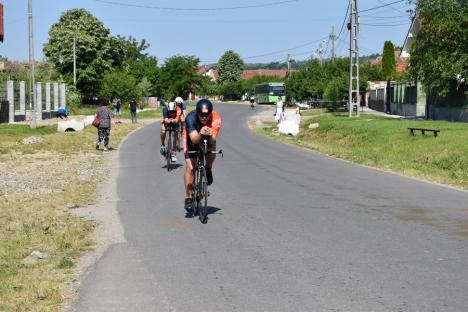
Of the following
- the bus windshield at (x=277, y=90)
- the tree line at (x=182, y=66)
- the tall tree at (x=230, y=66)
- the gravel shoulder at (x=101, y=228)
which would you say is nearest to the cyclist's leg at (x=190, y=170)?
the gravel shoulder at (x=101, y=228)

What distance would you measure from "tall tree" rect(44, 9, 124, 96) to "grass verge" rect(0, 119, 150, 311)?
56336 millimetres

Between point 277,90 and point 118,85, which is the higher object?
point 277,90

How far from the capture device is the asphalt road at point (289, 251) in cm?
552

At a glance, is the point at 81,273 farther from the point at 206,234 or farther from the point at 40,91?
the point at 40,91

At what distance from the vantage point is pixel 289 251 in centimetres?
732

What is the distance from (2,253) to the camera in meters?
7.33

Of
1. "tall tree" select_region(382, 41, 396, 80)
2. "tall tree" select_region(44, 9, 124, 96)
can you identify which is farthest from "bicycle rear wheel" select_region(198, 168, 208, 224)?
"tall tree" select_region(382, 41, 396, 80)

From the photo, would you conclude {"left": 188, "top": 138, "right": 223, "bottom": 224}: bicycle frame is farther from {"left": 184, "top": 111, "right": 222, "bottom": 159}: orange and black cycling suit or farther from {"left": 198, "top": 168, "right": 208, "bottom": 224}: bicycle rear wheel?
{"left": 184, "top": 111, "right": 222, "bottom": 159}: orange and black cycling suit

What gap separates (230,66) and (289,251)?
171337 millimetres

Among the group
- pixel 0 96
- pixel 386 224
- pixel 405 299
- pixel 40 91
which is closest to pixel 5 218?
pixel 386 224

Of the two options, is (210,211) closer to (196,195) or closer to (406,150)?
(196,195)

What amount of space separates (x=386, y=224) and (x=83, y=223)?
4161 millimetres

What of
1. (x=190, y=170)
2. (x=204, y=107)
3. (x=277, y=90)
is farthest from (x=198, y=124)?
(x=277, y=90)

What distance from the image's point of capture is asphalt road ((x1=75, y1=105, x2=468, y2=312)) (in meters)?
5.52
